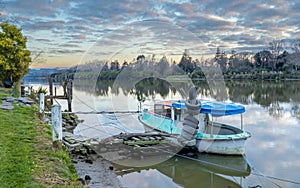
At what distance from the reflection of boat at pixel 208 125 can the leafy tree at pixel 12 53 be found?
10058 mm

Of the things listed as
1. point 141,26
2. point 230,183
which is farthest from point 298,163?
point 141,26

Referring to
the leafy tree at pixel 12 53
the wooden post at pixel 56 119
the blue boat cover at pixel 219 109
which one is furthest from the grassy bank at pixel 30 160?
the leafy tree at pixel 12 53

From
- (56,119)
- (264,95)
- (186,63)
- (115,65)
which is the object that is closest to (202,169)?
(186,63)

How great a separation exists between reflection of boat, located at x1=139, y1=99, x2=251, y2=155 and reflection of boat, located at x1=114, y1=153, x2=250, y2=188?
38cm

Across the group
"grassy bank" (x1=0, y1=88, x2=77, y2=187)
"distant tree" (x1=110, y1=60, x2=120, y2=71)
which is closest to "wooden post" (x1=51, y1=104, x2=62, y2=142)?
"grassy bank" (x1=0, y1=88, x2=77, y2=187)

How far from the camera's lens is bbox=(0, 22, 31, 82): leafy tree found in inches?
720

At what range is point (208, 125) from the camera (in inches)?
455

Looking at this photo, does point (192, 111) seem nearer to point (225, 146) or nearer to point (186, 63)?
point (186, 63)

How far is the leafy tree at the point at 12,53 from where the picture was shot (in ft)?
60.0

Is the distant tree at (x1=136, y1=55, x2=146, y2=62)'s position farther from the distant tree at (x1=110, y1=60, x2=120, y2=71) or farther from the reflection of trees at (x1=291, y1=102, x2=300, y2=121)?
the reflection of trees at (x1=291, y1=102, x2=300, y2=121)

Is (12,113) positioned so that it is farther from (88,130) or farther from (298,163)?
(298,163)

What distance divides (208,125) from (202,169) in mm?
2455

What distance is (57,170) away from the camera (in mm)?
5398

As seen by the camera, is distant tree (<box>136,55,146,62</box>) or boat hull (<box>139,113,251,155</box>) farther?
boat hull (<box>139,113,251,155</box>)
